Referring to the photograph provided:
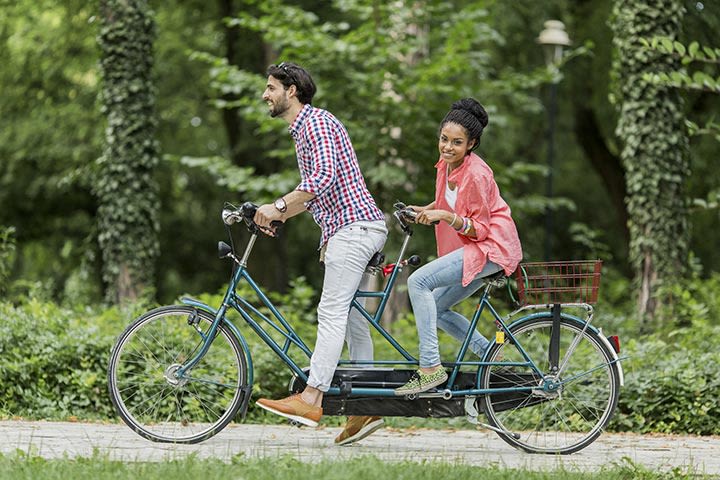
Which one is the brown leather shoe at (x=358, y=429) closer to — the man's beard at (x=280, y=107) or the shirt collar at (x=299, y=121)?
the shirt collar at (x=299, y=121)

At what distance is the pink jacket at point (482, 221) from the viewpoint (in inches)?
236

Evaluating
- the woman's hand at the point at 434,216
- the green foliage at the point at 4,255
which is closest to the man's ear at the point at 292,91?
the woman's hand at the point at 434,216

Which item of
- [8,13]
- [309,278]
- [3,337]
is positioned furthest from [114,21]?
[309,278]

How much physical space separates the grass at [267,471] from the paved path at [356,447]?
187 millimetres

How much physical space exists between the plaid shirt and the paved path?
48.0 inches

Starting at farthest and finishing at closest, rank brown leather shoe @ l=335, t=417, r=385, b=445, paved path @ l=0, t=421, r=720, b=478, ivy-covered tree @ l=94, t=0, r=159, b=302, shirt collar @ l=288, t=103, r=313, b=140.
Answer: ivy-covered tree @ l=94, t=0, r=159, b=302 < brown leather shoe @ l=335, t=417, r=385, b=445 < shirt collar @ l=288, t=103, r=313, b=140 < paved path @ l=0, t=421, r=720, b=478

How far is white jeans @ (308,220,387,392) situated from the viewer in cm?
601

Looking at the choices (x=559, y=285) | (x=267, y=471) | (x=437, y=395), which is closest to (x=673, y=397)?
(x=559, y=285)

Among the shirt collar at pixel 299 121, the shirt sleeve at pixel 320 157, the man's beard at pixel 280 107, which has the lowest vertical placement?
the shirt sleeve at pixel 320 157

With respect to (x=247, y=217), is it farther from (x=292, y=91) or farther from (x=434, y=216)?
(x=434, y=216)

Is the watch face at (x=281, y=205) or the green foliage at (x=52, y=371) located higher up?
the watch face at (x=281, y=205)

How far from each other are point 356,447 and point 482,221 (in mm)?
1484

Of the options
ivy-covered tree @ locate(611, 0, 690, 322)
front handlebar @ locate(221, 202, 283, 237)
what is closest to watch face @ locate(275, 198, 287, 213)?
front handlebar @ locate(221, 202, 283, 237)

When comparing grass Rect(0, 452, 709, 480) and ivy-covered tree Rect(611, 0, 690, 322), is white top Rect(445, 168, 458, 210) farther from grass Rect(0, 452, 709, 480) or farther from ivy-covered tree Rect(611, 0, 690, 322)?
ivy-covered tree Rect(611, 0, 690, 322)
